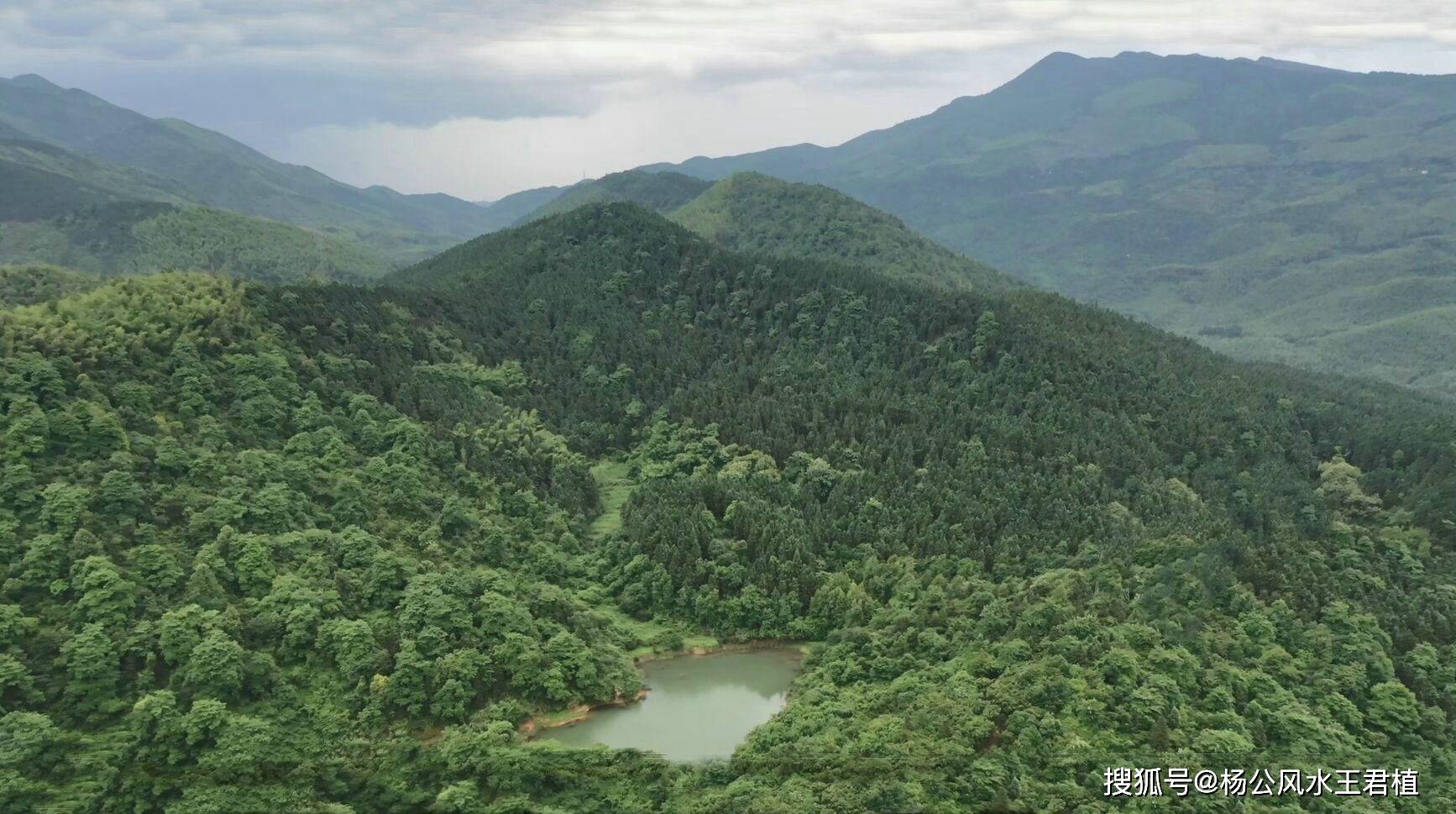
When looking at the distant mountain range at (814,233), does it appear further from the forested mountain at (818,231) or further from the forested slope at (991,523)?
the forested slope at (991,523)

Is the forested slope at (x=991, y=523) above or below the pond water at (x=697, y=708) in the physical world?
above

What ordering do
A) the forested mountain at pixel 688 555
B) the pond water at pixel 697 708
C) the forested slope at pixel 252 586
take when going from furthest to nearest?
the pond water at pixel 697 708 → the forested mountain at pixel 688 555 → the forested slope at pixel 252 586

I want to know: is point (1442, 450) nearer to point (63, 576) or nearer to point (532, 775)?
point (532, 775)

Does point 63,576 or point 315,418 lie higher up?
point 315,418

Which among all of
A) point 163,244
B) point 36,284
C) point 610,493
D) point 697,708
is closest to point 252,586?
point 697,708

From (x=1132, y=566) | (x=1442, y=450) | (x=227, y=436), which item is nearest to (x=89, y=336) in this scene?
(x=227, y=436)

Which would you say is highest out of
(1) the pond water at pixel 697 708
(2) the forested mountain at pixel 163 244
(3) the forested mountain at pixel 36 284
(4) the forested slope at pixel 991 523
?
(2) the forested mountain at pixel 163 244

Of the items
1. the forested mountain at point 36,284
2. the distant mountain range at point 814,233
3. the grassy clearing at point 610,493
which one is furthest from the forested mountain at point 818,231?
the forested mountain at point 36,284
